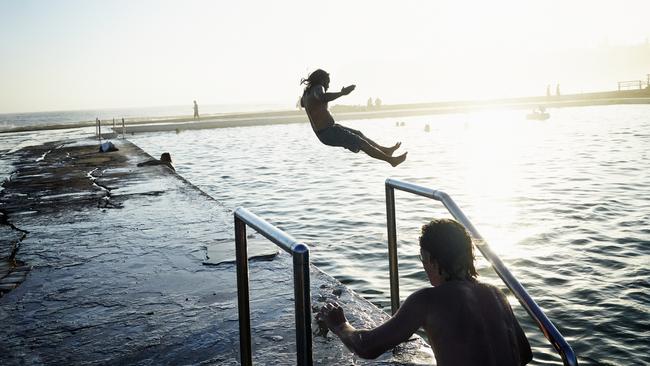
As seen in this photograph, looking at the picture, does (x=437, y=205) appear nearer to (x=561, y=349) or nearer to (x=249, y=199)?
(x=249, y=199)

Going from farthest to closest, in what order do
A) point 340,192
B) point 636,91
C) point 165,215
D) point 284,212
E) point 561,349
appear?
point 636,91 < point 340,192 < point 284,212 < point 165,215 < point 561,349

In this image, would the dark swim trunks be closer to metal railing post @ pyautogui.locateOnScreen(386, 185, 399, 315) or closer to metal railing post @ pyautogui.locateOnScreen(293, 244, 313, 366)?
metal railing post @ pyautogui.locateOnScreen(386, 185, 399, 315)

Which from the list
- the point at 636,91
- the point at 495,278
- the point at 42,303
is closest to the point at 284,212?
the point at 495,278

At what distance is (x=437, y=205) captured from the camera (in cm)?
1227

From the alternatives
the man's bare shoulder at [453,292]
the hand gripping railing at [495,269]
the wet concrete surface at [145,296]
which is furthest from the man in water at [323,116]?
the man's bare shoulder at [453,292]

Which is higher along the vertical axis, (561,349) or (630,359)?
(561,349)

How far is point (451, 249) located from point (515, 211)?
9215 millimetres

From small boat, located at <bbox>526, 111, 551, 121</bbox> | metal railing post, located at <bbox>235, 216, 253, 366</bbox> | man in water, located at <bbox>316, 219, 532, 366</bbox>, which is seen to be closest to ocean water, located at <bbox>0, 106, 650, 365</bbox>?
man in water, located at <bbox>316, 219, 532, 366</bbox>

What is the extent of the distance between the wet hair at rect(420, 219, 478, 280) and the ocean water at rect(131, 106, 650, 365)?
70 centimetres

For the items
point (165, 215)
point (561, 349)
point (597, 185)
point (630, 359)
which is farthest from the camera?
point (597, 185)

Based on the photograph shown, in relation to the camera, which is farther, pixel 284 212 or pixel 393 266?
pixel 284 212

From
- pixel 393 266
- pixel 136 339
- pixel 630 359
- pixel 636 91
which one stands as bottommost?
pixel 630 359

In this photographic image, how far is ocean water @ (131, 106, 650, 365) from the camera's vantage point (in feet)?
20.1

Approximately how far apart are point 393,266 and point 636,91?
59.5 m
